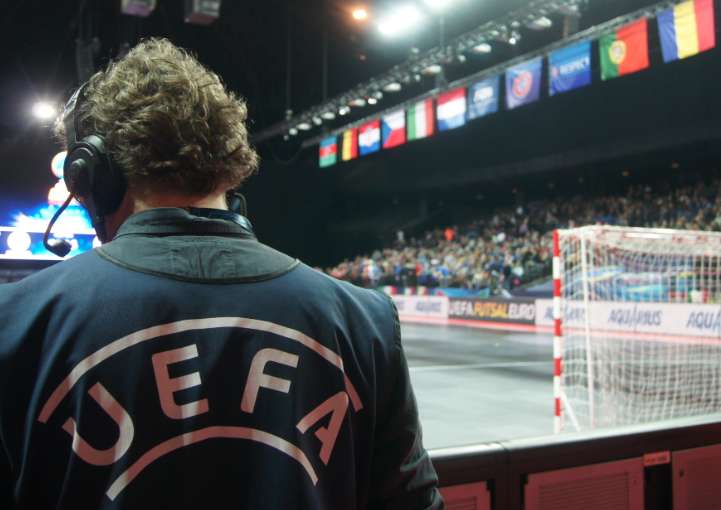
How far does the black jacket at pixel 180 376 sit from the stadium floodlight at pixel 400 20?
12.7m

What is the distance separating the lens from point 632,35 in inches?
454

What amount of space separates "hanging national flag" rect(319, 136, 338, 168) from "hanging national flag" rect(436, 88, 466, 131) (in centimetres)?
609

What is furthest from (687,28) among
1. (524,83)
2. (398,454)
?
(398,454)

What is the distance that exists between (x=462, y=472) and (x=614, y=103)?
71.8 ft

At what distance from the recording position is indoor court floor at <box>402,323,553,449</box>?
5840 mm

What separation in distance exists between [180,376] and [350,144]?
20300 millimetres

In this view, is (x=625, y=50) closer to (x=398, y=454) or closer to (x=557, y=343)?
(x=557, y=343)

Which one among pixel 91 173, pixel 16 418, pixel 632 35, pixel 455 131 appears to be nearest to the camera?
pixel 16 418

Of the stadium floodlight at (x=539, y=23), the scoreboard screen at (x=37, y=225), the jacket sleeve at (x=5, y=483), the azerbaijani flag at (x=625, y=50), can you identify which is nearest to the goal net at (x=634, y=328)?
the azerbaijani flag at (x=625, y=50)

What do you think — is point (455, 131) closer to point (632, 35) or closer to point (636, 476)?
point (632, 35)

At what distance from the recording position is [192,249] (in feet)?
3.11

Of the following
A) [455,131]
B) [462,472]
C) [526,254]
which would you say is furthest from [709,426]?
[455,131]

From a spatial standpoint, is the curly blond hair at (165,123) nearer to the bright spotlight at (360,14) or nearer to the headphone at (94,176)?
the headphone at (94,176)

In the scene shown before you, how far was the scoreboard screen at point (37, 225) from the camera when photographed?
2.18 m
